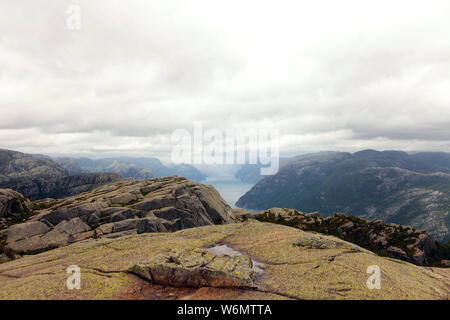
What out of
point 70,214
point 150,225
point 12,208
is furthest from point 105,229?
point 12,208

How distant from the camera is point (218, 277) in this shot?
15.9 metres

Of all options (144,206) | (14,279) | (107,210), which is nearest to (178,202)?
(144,206)

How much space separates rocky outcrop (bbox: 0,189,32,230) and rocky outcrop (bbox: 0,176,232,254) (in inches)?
583

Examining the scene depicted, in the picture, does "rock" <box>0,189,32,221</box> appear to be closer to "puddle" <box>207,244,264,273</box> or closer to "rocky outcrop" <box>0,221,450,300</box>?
"rocky outcrop" <box>0,221,450,300</box>

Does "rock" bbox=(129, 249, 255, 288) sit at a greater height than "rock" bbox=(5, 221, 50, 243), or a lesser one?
greater

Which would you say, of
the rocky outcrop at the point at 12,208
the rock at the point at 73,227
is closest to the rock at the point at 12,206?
the rocky outcrop at the point at 12,208

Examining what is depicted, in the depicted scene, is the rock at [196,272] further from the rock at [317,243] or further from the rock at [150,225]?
the rock at [150,225]

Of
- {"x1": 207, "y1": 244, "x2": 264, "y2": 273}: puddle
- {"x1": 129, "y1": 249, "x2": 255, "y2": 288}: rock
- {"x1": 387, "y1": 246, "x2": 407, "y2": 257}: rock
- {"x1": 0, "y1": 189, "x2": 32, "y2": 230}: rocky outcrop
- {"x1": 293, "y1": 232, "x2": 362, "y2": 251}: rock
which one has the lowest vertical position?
{"x1": 387, "y1": 246, "x2": 407, "y2": 257}: rock

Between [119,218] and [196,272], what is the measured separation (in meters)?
40.3

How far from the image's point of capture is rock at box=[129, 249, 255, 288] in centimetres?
1585

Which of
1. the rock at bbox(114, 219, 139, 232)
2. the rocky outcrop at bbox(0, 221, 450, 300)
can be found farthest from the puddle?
the rock at bbox(114, 219, 139, 232)

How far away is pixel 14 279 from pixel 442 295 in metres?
36.1

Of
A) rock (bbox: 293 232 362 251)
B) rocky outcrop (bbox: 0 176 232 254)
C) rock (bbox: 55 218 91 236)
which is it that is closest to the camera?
rock (bbox: 293 232 362 251)

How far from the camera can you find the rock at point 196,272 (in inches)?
624
